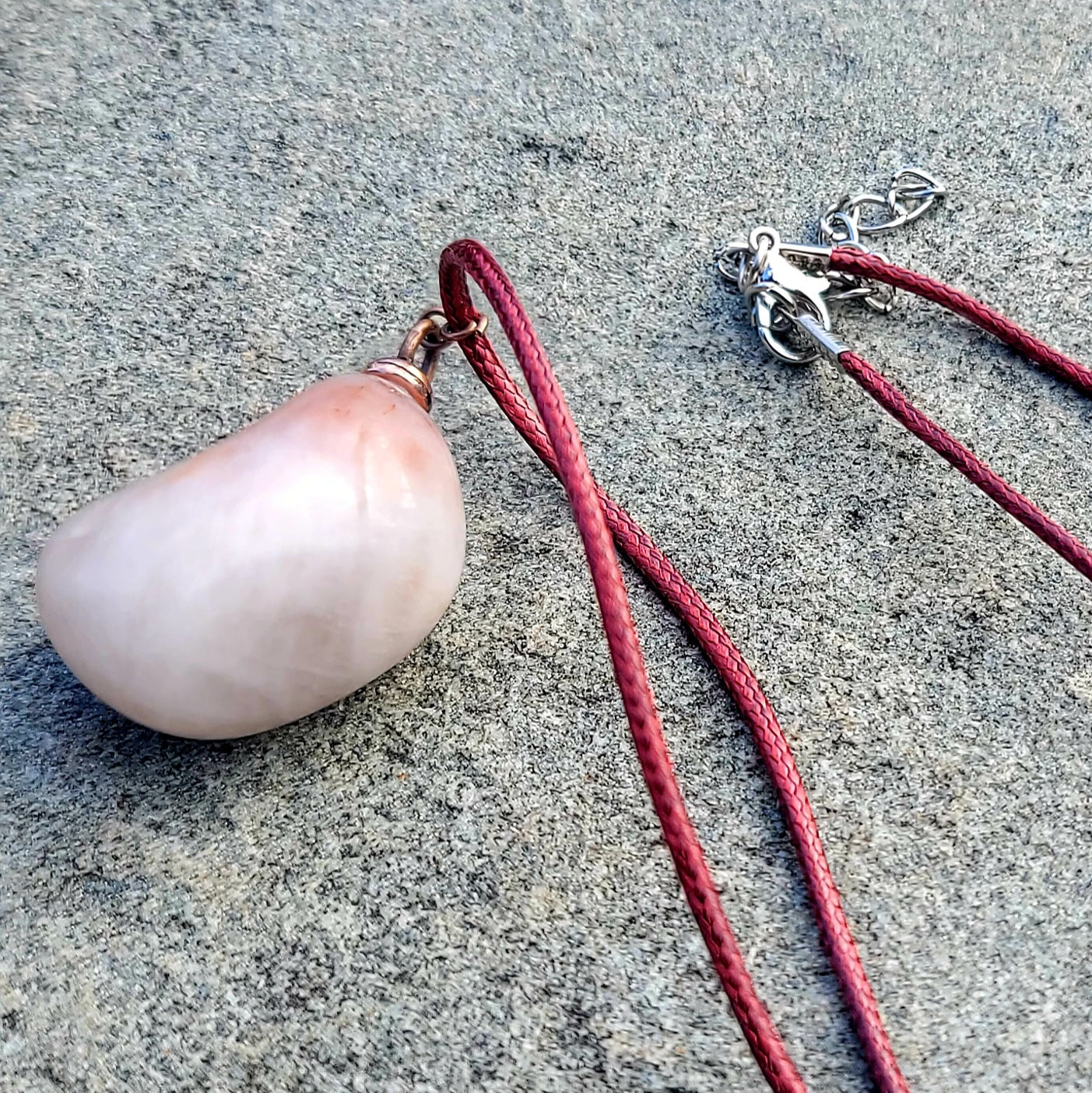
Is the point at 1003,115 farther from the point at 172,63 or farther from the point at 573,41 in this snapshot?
the point at 172,63

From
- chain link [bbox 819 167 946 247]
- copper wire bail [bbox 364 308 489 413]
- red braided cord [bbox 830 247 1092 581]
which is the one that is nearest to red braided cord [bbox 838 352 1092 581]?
red braided cord [bbox 830 247 1092 581]

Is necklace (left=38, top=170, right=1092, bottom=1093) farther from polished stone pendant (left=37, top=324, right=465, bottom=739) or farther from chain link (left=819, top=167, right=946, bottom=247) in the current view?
chain link (left=819, top=167, right=946, bottom=247)

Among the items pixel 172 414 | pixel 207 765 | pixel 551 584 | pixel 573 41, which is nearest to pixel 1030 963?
pixel 551 584

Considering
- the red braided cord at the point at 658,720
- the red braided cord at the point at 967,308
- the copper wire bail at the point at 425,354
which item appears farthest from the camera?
the red braided cord at the point at 967,308

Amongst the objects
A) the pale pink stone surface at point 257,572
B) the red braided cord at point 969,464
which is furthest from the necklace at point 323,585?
the red braided cord at point 969,464

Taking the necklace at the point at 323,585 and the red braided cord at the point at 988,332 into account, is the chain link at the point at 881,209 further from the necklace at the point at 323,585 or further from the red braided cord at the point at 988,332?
the necklace at the point at 323,585

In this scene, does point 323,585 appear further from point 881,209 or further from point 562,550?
point 881,209

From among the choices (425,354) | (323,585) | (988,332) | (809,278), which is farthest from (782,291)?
(323,585)
